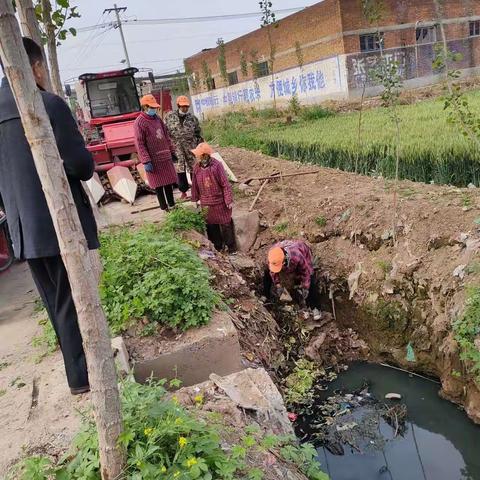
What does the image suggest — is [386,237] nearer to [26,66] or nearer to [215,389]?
[215,389]

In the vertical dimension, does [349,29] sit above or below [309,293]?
above

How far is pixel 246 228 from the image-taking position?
6773 mm

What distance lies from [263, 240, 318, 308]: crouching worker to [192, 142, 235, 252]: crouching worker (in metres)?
0.97

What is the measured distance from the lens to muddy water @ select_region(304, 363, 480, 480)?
139 inches

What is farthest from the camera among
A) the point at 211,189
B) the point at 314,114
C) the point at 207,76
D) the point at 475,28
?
the point at 207,76

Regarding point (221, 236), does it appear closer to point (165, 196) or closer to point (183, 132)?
point (165, 196)

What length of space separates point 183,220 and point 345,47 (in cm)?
1674

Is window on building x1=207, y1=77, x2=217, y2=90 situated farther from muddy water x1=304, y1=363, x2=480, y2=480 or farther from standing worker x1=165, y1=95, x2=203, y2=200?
muddy water x1=304, y1=363, x2=480, y2=480

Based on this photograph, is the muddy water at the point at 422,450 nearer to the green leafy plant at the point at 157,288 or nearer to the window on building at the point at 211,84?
the green leafy plant at the point at 157,288

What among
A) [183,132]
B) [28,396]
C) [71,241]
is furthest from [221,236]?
[71,241]

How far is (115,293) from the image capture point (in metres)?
3.82

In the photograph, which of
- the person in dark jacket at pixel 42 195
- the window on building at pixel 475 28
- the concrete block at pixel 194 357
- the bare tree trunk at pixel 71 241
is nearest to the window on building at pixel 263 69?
the window on building at pixel 475 28

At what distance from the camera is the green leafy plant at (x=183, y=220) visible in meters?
5.61

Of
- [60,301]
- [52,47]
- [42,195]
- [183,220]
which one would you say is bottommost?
[183,220]
